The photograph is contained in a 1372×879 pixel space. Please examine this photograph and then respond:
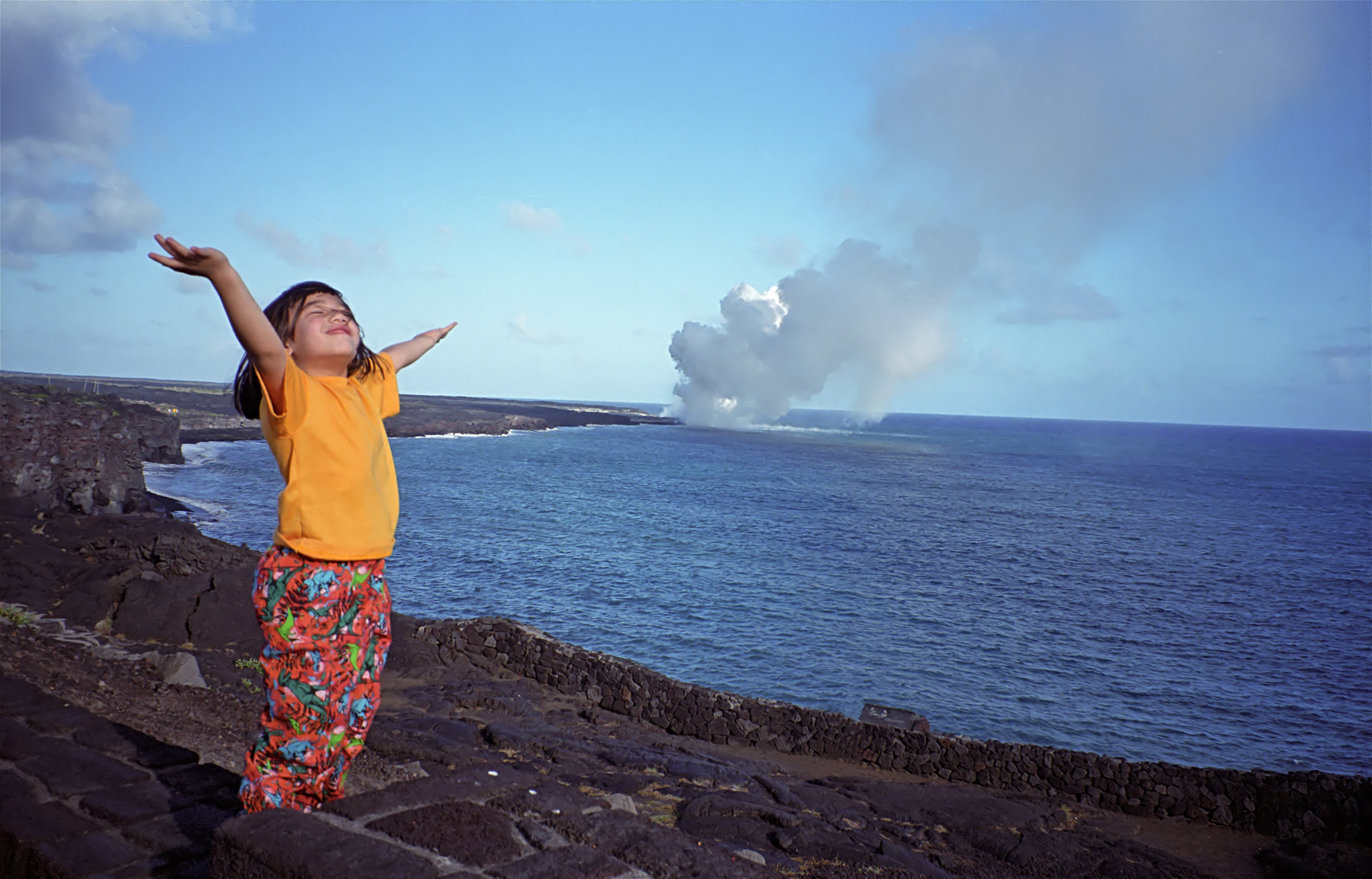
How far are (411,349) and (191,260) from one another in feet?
3.30

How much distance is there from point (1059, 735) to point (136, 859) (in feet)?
61.8

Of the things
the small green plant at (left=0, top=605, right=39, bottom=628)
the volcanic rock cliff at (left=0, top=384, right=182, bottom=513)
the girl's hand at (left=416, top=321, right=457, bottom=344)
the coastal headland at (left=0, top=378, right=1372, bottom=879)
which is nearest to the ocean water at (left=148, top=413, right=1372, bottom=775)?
the volcanic rock cliff at (left=0, top=384, right=182, bottom=513)

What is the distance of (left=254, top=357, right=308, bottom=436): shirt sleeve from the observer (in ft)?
7.46

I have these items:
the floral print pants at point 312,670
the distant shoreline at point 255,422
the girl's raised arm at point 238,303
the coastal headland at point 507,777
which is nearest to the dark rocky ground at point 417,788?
the coastal headland at point 507,777

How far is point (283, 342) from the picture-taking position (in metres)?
2.47

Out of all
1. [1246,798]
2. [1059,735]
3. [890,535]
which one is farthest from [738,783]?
[890,535]

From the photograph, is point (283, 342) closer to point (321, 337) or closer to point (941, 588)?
point (321, 337)

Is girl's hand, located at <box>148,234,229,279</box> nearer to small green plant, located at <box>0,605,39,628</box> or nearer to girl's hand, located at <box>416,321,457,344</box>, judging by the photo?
girl's hand, located at <box>416,321,457,344</box>

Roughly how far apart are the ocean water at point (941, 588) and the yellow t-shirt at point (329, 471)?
1714 centimetres

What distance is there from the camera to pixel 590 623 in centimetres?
2380

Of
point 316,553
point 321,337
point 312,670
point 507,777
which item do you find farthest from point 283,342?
point 507,777

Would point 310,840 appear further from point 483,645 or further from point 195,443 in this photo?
point 195,443

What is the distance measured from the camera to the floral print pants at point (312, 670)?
2348mm

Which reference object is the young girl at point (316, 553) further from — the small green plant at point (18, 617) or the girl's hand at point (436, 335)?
the small green plant at point (18, 617)
